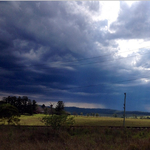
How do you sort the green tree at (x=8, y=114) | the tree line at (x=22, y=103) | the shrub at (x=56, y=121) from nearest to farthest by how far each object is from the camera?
the shrub at (x=56, y=121) < the green tree at (x=8, y=114) < the tree line at (x=22, y=103)

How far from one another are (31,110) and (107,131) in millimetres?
63017

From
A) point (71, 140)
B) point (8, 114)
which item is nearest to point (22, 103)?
point (8, 114)

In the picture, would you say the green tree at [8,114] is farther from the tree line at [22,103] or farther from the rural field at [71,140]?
the tree line at [22,103]

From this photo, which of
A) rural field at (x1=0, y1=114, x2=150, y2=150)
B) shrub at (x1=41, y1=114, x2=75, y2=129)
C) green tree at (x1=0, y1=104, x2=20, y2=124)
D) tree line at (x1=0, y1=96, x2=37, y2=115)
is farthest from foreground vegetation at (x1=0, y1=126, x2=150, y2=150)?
tree line at (x1=0, y1=96, x2=37, y2=115)

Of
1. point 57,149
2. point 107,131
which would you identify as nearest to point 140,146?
point 57,149

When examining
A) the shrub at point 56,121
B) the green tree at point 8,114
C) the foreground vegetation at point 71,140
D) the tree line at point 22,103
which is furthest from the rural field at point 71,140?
the tree line at point 22,103

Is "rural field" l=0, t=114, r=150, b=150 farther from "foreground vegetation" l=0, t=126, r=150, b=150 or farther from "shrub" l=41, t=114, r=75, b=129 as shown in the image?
"shrub" l=41, t=114, r=75, b=129

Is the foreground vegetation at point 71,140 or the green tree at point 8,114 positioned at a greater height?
the green tree at point 8,114

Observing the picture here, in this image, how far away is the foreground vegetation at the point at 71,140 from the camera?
1391 centimetres

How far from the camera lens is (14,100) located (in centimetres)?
7275

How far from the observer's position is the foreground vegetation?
45.6ft

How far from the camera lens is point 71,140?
17062 millimetres

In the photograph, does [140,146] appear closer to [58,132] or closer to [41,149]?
[41,149]

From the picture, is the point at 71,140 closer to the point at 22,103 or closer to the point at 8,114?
the point at 8,114
